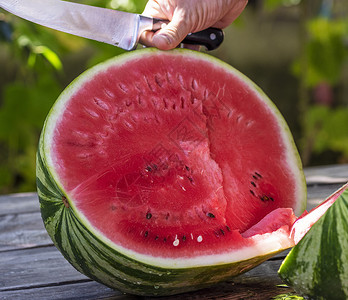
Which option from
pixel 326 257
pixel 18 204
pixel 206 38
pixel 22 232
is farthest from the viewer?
pixel 18 204

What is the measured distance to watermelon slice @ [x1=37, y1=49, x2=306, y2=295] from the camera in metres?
1.16

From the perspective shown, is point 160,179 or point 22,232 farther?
point 22,232

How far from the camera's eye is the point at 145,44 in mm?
1448

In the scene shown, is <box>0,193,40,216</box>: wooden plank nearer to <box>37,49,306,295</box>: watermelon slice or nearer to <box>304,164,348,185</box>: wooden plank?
<box>37,49,306,295</box>: watermelon slice

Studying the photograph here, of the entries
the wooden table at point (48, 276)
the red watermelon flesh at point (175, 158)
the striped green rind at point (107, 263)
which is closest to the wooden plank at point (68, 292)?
the wooden table at point (48, 276)

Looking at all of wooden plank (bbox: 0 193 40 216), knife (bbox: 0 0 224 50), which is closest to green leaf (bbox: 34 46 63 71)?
wooden plank (bbox: 0 193 40 216)

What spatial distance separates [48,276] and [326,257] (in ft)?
2.51

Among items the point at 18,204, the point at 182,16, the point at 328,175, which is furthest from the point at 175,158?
the point at 328,175

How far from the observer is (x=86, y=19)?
4.59 ft

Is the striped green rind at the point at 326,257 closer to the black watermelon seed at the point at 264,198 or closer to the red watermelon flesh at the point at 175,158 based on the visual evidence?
the red watermelon flesh at the point at 175,158

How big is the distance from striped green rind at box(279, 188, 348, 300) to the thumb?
0.59 meters

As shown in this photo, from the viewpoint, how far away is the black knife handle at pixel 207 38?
1524mm

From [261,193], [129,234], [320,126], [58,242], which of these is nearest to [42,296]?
[58,242]

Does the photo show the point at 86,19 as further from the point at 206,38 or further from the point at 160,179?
the point at 160,179
